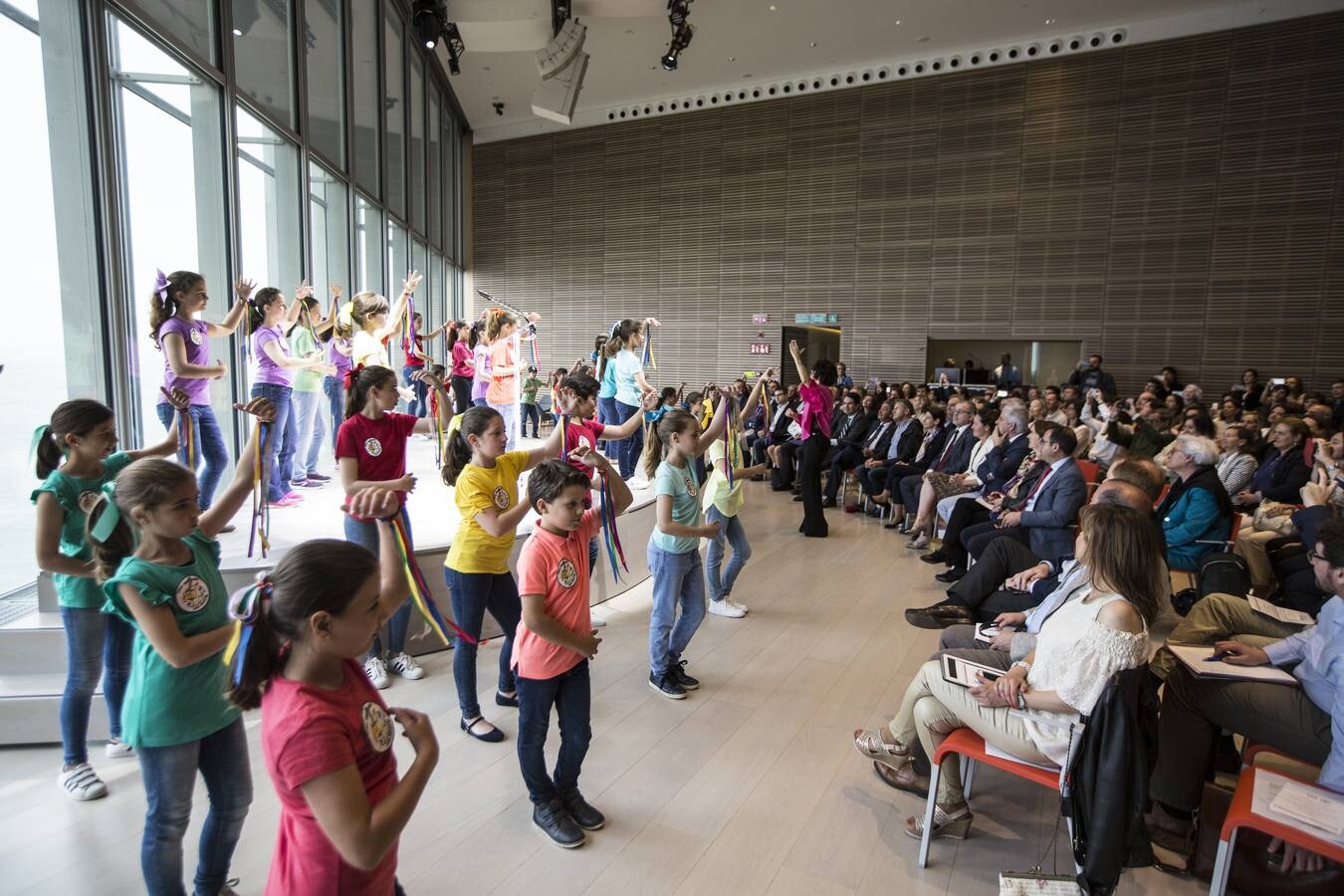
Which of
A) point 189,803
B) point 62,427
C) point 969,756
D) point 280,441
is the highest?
point 62,427

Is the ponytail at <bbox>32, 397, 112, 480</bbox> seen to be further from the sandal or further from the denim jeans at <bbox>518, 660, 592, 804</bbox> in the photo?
the sandal

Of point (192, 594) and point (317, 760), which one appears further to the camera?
point (192, 594)

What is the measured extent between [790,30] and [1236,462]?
10.2 m

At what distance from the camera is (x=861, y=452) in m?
8.21

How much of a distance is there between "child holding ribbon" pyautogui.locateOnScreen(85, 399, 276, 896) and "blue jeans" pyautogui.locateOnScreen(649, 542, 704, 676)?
1867mm

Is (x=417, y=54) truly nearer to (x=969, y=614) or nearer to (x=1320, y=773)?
(x=969, y=614)

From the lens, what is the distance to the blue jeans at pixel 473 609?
9.62ft

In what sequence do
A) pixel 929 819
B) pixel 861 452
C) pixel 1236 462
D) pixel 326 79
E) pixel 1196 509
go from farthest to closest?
pixel 861 452 → pixel 326 79 → pixel 1236 462 → pixel 1196 509 → pixel 929 819

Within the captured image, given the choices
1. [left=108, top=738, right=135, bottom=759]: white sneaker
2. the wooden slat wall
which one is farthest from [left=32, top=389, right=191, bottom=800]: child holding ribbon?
the wooden slat wall

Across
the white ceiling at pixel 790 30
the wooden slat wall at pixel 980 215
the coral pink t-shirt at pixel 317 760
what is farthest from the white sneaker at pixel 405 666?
the wooden slat wall at pixel 980 215

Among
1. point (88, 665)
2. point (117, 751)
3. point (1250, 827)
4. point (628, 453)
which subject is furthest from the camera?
point (628, 453)

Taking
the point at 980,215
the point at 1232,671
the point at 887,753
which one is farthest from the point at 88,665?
the point at 980,215

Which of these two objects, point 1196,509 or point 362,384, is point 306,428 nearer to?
point 362,384

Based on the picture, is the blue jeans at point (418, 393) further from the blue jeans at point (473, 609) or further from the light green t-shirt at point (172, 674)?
the light green t-shirt at point (172, 674)
